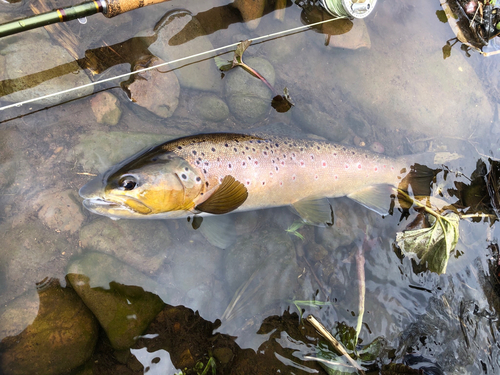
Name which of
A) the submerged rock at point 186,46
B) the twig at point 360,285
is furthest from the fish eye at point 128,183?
the twig at point 360,285

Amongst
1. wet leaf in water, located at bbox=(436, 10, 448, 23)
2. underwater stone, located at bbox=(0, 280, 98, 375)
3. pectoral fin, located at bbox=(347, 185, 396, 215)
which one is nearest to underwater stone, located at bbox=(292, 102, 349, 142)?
pectoral fin, located at bbox=(347, 185, 396, 215)

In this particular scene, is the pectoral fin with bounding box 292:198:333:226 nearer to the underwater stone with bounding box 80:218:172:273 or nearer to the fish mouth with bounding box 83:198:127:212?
the underwater stone with bounding box 80:218:172:273

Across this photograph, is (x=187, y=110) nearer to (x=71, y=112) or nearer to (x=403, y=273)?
(x=71, y=112)

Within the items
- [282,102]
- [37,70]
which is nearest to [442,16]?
[282,102]

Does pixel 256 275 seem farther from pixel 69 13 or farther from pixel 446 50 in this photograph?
pixel 446 50

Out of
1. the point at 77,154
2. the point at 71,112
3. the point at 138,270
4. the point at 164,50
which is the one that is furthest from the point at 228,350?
the point at 164,50

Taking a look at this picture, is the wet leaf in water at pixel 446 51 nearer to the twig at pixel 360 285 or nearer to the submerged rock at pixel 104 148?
the twig at pixel 360 285
